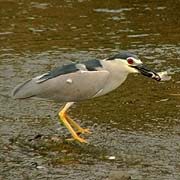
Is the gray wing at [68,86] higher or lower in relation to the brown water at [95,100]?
higher

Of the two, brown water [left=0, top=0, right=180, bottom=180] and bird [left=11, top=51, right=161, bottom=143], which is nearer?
brown water [left=0, top=0, right=180, bottom=180]

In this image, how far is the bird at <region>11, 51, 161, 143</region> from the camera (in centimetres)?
625

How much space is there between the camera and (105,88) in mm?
6367

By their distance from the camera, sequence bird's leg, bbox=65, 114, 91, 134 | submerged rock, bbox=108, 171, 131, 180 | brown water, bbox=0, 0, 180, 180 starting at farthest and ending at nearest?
bird's leg, bbox=65, 114, 91, 134 < brown water, bbox=0, 0, 180, 180 < submerged rock, bbox=108, 171, 131, 180

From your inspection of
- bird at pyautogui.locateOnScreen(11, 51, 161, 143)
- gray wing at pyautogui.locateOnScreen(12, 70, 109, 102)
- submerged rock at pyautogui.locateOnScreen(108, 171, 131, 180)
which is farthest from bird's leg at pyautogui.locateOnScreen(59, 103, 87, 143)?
submerged rock at pyautogui.locateOnScreen(108, 171, 131, 180)

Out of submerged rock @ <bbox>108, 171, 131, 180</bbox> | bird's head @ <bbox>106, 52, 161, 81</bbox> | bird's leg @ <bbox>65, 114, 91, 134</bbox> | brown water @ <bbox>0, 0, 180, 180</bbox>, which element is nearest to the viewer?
submerged rock @ <bbox>108, 171, 131, 180</bbox>

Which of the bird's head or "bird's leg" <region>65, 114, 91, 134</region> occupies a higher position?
the bird's head

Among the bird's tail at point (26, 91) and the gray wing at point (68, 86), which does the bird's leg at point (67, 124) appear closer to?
the gray wing at point (68, 86)

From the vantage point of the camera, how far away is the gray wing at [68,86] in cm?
626

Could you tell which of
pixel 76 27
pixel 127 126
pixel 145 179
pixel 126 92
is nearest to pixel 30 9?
pixel 76 27

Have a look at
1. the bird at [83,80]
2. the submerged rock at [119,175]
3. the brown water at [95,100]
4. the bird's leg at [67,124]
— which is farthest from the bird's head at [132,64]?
the submerged rock at [119,175]

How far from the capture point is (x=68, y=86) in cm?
629

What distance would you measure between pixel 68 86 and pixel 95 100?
50.1 inches

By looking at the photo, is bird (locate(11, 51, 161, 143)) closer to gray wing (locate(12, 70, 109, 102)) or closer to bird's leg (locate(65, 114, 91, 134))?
gray wing (locate(12, 70, 109, 102))
